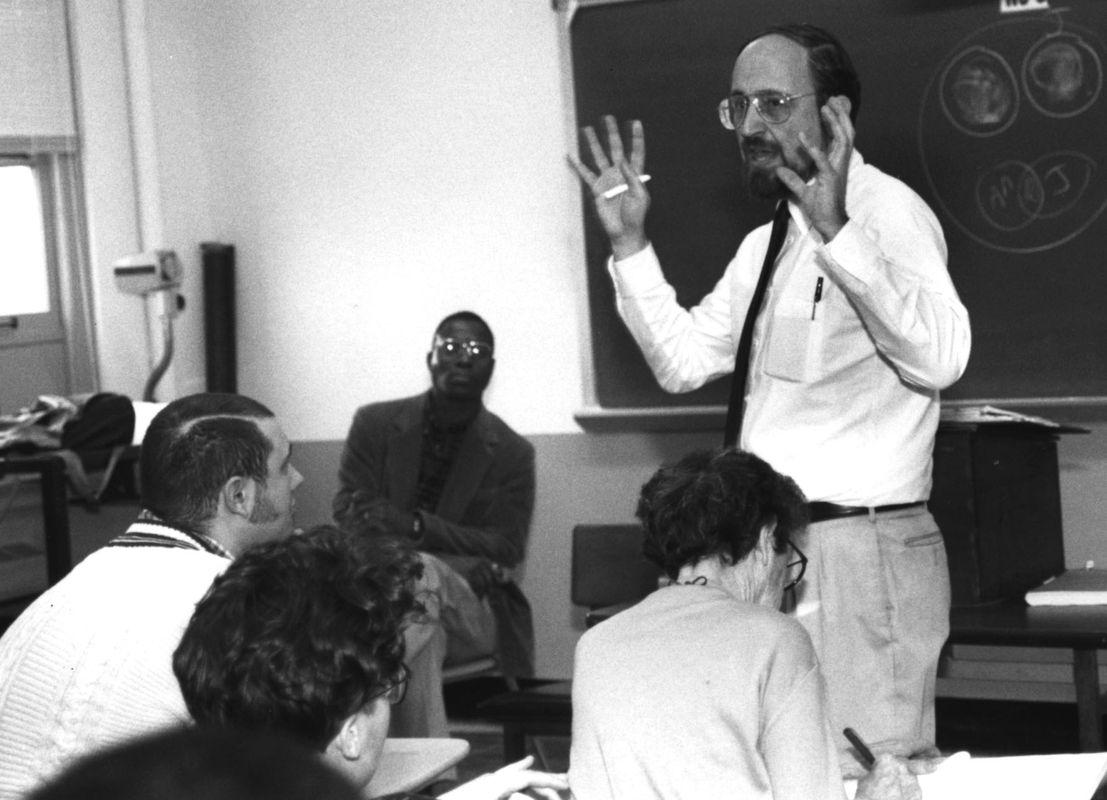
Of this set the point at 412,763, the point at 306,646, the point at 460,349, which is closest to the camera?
the point at 306,646

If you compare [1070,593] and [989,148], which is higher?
[989,148]

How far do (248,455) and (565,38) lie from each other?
10.6 feet

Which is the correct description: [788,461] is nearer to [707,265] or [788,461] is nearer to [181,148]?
[707,265]

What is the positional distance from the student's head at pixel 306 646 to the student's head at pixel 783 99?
59.0 inches

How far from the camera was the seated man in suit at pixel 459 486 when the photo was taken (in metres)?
4.95

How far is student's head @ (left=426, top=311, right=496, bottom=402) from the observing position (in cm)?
527

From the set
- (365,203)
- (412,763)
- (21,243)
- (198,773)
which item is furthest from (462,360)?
(198,773)

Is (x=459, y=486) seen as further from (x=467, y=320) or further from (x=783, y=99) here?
(x=783, y=99)

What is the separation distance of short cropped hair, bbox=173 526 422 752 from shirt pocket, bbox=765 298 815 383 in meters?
1.39

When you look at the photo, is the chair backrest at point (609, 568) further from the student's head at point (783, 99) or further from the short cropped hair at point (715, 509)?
the short cropped hair at point (715, 509)

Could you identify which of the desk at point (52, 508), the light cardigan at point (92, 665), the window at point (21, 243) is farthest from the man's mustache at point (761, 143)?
the window at point (21, 243)

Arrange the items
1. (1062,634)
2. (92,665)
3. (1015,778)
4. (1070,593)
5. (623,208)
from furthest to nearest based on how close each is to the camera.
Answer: (1070,593) < (1062,634) < (623,208) < (1015,778) < (92,665)

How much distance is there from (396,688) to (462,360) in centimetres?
375

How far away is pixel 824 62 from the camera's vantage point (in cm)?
285
